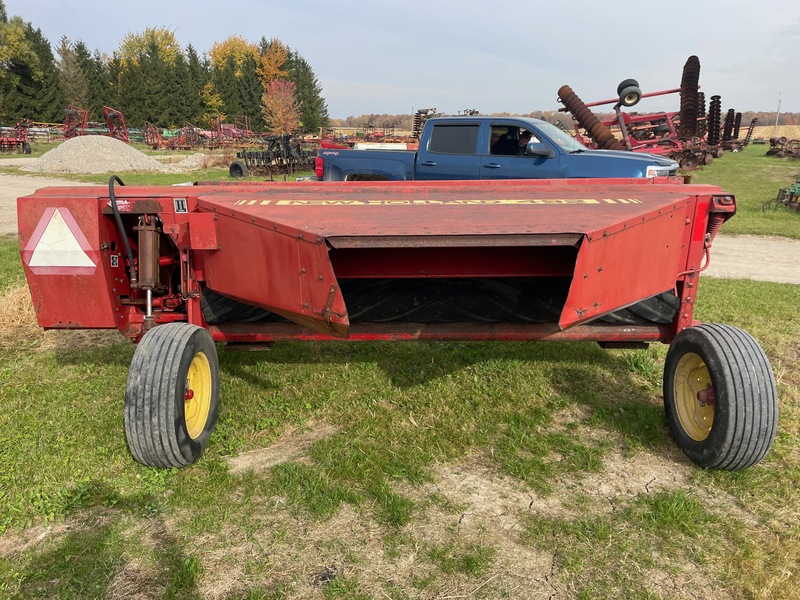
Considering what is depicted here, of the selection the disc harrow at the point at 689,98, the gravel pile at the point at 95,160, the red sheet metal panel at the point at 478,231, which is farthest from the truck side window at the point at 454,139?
the gravel pile at the point at 95,160

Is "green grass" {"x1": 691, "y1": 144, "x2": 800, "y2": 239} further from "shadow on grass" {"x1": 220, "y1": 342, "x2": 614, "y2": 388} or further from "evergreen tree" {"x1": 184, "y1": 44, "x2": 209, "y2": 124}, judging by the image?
"evergreen tree" {"x1": 184, "y1": 44, "x2": 209, "y2": 124}

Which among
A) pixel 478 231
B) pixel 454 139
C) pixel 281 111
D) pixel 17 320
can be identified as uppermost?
pixel 281 111

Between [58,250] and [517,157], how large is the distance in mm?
4773

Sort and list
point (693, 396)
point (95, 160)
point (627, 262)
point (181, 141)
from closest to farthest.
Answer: point (627, 262) → point (693, 396) → point (95, 160) → point (181, 141)

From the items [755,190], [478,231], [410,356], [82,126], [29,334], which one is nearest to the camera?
[478,231]

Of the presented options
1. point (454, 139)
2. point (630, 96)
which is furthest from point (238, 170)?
point (454, 139)

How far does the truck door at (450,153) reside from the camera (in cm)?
678

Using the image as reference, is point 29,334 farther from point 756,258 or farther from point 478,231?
point 756,258

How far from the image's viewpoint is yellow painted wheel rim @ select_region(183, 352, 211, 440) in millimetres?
3215

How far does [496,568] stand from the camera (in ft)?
8.00

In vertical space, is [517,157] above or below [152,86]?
below

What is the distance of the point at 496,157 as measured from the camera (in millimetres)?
6598

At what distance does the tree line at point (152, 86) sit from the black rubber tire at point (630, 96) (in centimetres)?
4418

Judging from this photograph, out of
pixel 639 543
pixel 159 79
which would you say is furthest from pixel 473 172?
pixel 159 79
